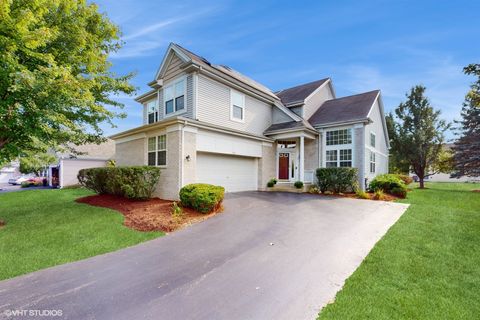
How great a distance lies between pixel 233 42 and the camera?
1505 centimetres

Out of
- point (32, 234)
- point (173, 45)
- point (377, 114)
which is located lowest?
point (32, 234)

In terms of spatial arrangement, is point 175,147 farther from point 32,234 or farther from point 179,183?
point 32,234

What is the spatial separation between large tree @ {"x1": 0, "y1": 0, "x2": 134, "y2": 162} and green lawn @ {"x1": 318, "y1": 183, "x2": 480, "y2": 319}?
8.99 meters

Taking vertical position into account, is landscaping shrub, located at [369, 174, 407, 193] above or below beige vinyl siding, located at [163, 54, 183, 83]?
below

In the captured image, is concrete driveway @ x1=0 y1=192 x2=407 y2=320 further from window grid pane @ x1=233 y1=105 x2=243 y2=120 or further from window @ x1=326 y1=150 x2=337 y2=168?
window @ x1=326 y1=150 x2=337 y2=168

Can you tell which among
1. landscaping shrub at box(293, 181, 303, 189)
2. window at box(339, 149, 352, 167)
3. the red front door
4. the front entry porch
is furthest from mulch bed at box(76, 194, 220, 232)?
window at box(339, 149, 352, 167)

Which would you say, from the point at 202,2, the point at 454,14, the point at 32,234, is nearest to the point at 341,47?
the point at 454,14

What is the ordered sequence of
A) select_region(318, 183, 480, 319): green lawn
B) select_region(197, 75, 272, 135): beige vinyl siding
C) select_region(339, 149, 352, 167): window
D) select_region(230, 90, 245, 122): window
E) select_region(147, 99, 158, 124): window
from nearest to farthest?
select_region(318, 183, 480, 319): green lawn, select_region(197, 75, 272, 135): beige vinyl siding, select_region(230, 90, 245, 122): window, select_region(339, 149, 352, 167): window, select_region(147, 99, 158, 124): window

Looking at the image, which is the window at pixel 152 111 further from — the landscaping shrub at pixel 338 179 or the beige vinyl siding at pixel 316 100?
the landscaping shrub at pixel 338 179

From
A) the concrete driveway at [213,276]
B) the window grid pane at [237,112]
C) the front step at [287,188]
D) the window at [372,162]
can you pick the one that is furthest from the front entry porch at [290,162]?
the concrete driveway at [213,276]

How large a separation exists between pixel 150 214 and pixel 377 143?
58.2 feet

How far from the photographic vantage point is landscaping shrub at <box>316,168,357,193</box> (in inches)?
551

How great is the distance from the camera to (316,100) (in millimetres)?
19031

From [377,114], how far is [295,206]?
13077mm
